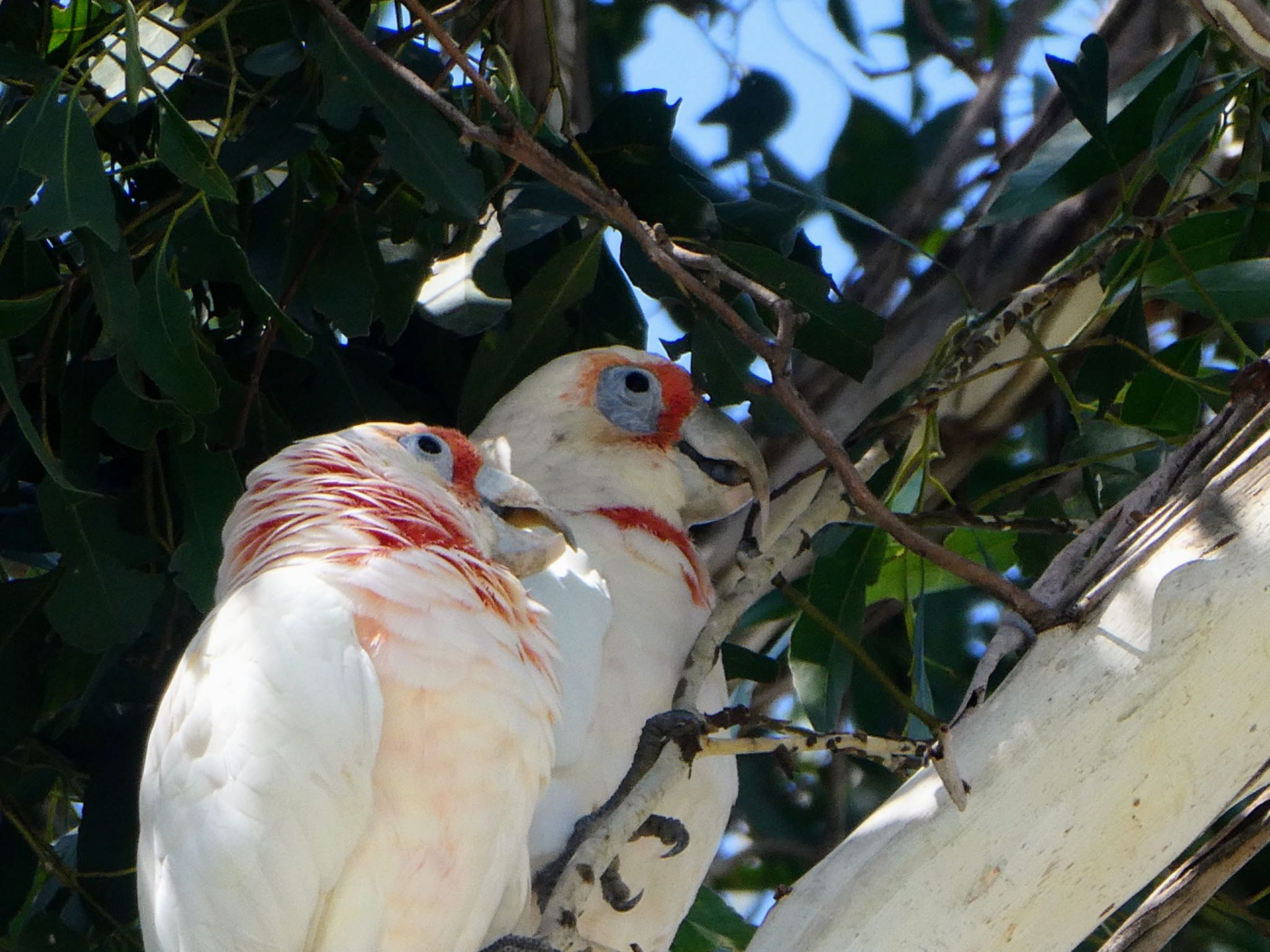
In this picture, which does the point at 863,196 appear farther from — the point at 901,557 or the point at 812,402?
the point at 901,557

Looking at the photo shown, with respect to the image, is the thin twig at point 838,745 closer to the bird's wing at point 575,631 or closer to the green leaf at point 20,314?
the bird's wing at point 575,631

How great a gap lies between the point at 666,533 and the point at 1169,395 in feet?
2.04

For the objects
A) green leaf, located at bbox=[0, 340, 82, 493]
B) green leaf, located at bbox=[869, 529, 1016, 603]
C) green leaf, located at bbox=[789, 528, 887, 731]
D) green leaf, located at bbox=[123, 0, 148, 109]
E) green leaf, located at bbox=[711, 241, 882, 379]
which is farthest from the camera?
green leaf, located at bbox=[869, 529, 1016, 603]

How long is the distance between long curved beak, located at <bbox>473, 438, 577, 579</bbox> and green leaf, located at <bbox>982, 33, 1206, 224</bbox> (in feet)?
1.83

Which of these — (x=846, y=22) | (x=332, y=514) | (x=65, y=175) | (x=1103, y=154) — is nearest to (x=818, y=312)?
(x=1103, y=154)

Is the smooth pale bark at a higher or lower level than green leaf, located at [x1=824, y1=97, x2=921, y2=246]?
lower

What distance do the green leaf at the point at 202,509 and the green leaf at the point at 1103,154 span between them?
835mm

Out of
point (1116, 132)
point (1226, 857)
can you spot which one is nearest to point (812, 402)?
point (1116, 132)

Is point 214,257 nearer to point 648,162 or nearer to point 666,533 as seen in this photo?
point 648,162

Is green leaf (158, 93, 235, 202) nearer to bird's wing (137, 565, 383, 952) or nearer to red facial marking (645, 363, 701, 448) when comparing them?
bird's wing (137, 565, 383, 952)

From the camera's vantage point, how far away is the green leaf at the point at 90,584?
1521 millimetres

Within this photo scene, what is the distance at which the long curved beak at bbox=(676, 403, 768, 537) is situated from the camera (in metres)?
1.90

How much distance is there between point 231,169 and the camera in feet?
5.08

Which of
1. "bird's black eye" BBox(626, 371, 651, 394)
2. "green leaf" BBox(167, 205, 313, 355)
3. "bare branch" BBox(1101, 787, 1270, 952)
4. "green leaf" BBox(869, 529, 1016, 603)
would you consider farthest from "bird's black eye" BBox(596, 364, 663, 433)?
"bare branch" BBox(1101, 787, 1270, 952)
